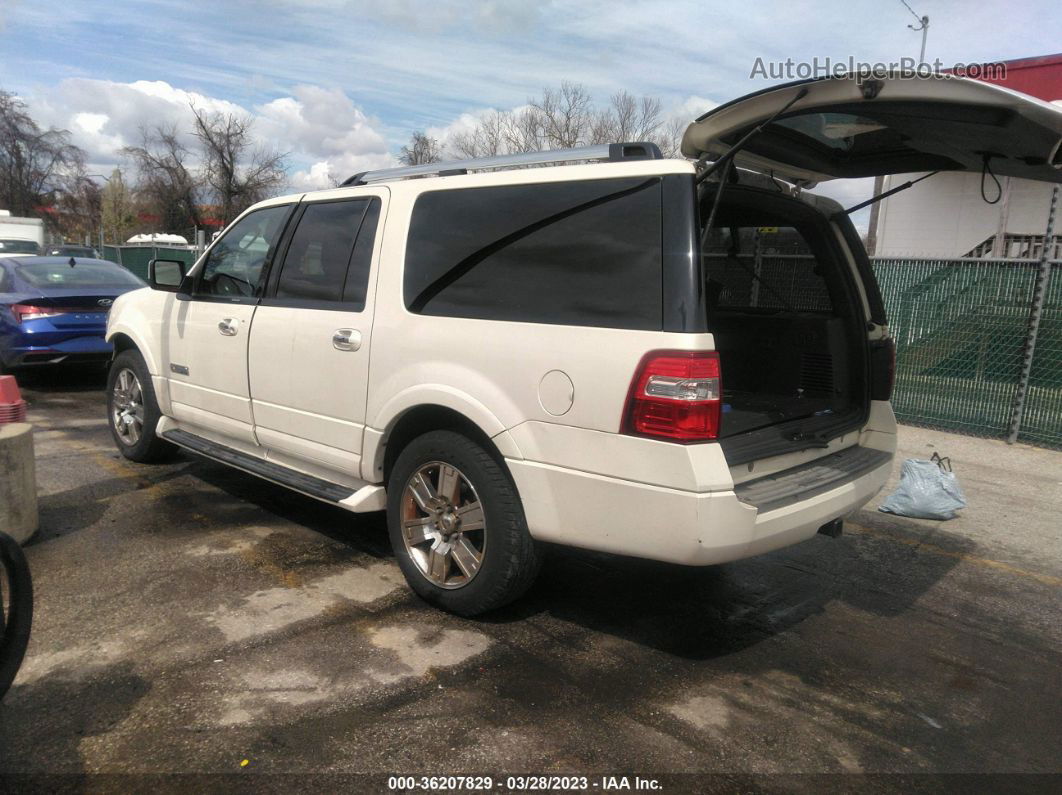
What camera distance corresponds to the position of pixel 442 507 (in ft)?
12.5

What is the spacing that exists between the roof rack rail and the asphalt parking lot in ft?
5.15

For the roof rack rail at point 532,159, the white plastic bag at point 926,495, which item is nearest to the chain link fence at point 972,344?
the white plastic bag at point 926,495

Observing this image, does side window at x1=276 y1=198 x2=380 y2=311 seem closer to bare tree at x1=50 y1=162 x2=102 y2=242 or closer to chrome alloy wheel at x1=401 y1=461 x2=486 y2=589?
chrome alloy wheel at x1=401 y1=461 x2=486 y2=589

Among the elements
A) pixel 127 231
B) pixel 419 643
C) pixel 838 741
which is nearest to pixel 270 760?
pixel 419 643

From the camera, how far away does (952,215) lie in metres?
18.2

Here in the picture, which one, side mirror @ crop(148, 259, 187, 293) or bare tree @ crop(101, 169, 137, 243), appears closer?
side mirror @ crop(148, 259, 187, 293)

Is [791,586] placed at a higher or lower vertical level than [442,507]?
lower

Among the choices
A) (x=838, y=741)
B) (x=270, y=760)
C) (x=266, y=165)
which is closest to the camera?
(x=270, y=760)

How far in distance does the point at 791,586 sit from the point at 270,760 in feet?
9.55

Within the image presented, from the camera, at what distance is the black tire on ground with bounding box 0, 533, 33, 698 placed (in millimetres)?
2828

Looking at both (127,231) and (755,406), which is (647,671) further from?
(127,231)

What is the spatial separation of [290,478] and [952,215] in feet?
58.6

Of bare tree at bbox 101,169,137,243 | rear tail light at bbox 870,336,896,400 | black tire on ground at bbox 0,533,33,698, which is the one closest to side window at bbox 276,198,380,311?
black tire on ground at bbox 0,533,33,698

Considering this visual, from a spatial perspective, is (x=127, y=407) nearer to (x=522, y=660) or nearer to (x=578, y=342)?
(x=522, y=660)
